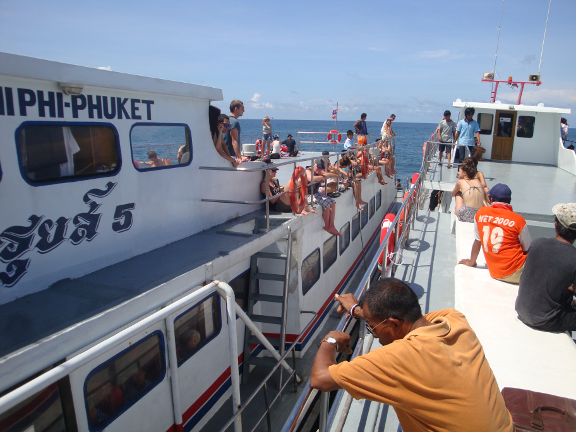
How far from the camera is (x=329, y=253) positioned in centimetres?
808

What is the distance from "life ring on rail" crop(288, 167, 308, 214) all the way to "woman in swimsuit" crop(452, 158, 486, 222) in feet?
8.68

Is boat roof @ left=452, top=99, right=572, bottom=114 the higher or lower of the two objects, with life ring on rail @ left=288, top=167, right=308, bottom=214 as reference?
higher

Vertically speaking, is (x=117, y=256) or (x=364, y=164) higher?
(x=364, y=164)

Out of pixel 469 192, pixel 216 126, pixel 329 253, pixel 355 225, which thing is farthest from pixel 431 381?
pixel 355 225

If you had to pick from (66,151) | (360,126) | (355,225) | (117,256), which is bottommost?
(355,225)

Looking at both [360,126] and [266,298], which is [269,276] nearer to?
[266,298]

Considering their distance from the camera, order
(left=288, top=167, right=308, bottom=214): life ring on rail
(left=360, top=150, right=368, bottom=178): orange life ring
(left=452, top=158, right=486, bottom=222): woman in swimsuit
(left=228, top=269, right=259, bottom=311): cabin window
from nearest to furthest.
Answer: (left=228, top=269, right=259, bottom=311): cabin window
(left=288, top=167, right=308, bottom=214): life ring on rail
(left=452, top=158, right=486, bottom=222): woman in swimsuit
(left=360, top=150, right=368, bottom=178): orange life ring

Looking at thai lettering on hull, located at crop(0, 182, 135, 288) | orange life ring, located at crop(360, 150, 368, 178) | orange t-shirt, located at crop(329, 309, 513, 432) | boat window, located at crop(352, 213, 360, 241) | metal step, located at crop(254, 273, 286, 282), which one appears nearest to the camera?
orange t-shirt, located at crop(329, 309, 513, 432)

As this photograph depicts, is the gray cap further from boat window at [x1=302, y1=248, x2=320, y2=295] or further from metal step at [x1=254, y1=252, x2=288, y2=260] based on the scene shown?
boat window at [x1=302, y1=248, x2=320, y2=295]

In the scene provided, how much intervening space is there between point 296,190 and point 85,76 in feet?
11.2

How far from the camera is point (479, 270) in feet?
16.1

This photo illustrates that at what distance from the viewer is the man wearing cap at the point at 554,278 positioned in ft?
10.5

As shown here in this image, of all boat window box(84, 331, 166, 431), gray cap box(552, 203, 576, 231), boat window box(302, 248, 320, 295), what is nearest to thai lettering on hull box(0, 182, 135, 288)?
boat window box(84, 331, 166, 431)

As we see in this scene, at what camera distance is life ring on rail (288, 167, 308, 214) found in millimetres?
6051
